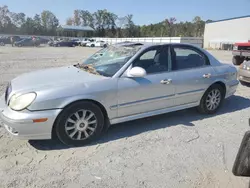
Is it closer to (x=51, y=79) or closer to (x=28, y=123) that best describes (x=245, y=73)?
(x=51, y=79)

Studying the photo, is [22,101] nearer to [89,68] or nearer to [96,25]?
[89,68]

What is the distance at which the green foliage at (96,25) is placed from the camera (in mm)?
75562

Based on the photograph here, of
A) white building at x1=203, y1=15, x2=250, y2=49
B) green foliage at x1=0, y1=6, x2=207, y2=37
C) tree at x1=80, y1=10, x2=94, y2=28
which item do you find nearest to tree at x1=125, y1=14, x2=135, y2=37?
green foliage at x1=0, y1=6, x2=207, y2=37

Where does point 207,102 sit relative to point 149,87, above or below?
below

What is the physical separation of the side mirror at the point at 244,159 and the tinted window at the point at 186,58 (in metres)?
2.87

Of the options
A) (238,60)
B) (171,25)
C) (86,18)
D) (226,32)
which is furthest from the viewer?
(86,18)

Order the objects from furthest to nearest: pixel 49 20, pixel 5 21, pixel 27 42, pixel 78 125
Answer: pixel 49 20
pixel 5 21
pixel 27 42
pixel 78 125

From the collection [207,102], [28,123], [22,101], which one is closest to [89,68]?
[22,101]

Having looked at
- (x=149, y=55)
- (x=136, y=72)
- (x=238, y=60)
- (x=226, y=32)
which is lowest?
(x=238, y=60)

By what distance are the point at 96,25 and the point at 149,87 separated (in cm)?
10134

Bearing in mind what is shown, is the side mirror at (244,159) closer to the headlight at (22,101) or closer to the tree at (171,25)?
the headlight at (22,101)

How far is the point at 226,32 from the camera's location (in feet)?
137

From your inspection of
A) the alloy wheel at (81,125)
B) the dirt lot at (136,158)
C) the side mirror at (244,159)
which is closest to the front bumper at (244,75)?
the dirt lot at (136,158)

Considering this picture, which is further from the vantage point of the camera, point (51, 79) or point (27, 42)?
point (27, 42)
